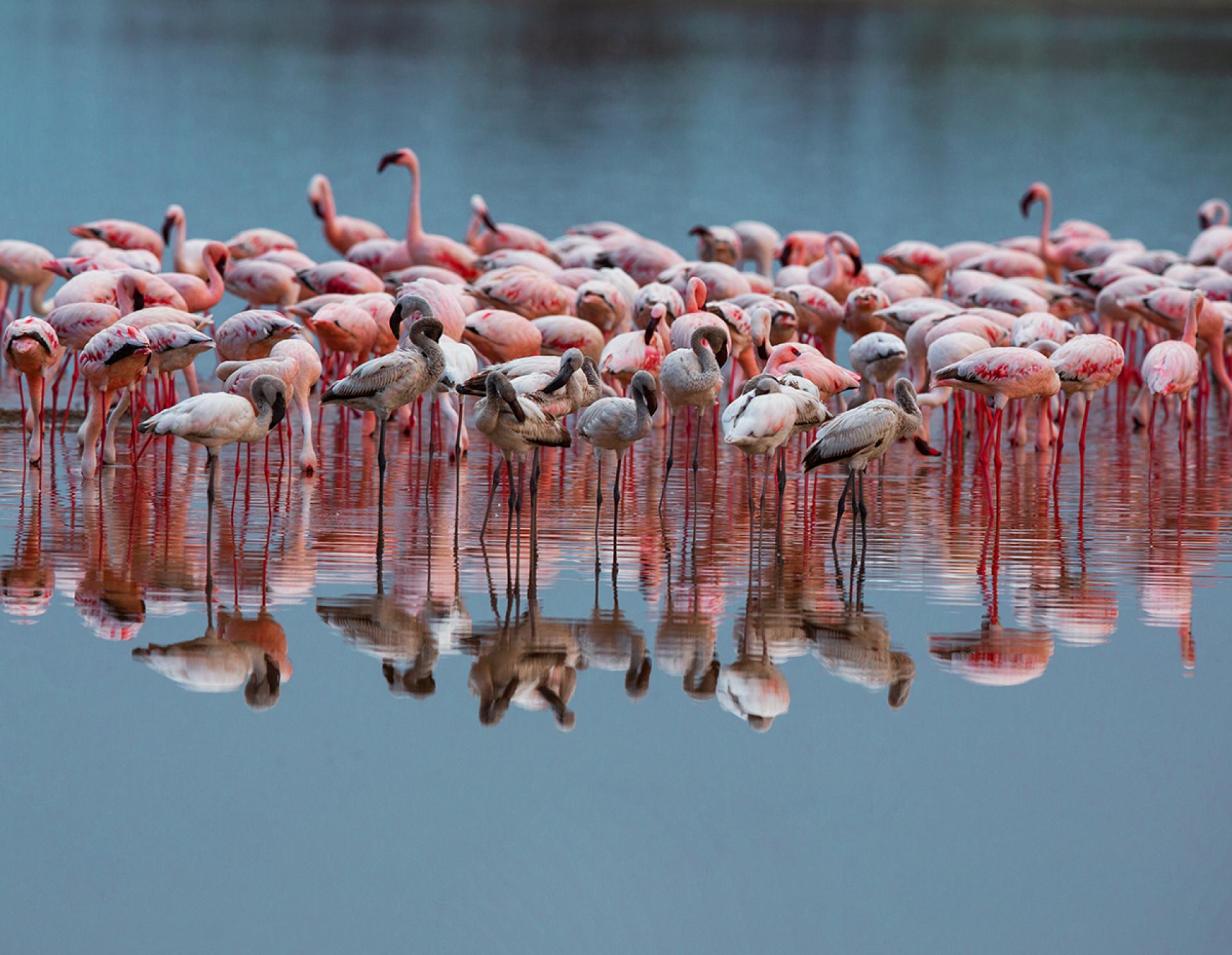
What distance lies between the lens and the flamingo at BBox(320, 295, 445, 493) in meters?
8.88

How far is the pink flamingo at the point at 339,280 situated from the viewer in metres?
13.3

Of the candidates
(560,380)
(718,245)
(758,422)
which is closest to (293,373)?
(560,380)

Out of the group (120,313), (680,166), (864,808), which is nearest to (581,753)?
(864,808)

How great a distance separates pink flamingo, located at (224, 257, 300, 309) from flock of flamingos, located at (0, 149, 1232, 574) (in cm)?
2

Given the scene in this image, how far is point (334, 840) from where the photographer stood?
5219mm

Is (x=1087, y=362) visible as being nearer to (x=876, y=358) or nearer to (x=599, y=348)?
(x=876, y=358)

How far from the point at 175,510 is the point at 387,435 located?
11.4 feet

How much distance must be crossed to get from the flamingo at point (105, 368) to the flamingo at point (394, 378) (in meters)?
1.48

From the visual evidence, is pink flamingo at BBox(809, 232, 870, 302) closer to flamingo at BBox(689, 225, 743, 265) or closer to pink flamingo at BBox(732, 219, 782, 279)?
flamingo at BBox(689, 225, 743, 265)

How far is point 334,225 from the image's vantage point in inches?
738

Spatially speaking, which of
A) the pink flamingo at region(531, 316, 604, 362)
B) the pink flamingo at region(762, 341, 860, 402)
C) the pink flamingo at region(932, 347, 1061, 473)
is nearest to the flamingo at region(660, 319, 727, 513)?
the pink flamingo at region(762, 341, 860, 402)

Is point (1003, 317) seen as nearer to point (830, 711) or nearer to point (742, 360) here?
point (742, 360)

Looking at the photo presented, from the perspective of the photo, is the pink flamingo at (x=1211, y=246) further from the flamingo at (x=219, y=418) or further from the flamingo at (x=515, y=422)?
the flamingo at (x=219, y=418)

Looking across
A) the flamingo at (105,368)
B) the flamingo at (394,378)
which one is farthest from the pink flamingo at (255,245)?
the flamingo at (394,378)
